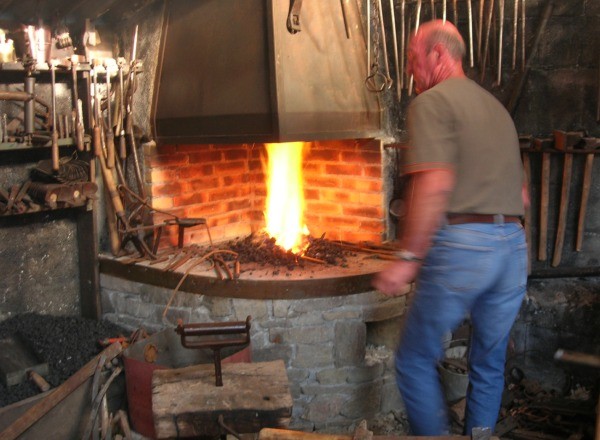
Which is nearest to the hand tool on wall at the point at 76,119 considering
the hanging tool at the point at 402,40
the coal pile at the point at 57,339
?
the coal pile at the point at 57,339

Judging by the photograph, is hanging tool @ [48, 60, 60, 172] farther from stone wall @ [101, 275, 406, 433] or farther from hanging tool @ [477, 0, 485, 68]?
hanging tool @ [477, 0, 485, 68]

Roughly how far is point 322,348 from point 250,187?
63.0 inches

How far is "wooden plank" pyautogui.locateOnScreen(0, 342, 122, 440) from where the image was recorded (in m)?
3.14

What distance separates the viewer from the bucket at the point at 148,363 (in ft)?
11.9

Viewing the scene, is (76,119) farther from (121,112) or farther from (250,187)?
(250,187)

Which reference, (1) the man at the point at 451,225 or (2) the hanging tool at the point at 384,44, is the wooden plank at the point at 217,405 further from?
(2) the hanging tool at the point at 384,44

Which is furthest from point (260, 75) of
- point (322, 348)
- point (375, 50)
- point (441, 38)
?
point (322, 348)

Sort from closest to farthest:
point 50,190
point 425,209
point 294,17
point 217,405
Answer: point 425,209
point 217,405
point 294,17
point 50,190

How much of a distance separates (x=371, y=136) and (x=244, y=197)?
1110 millimetres

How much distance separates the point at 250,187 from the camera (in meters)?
5.13

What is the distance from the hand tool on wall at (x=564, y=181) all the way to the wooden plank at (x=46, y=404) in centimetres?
266

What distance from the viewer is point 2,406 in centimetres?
350

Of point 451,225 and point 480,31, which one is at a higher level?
point 480,31

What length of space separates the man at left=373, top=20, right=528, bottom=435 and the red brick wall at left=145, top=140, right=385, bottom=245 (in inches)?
Answer: 63.7
